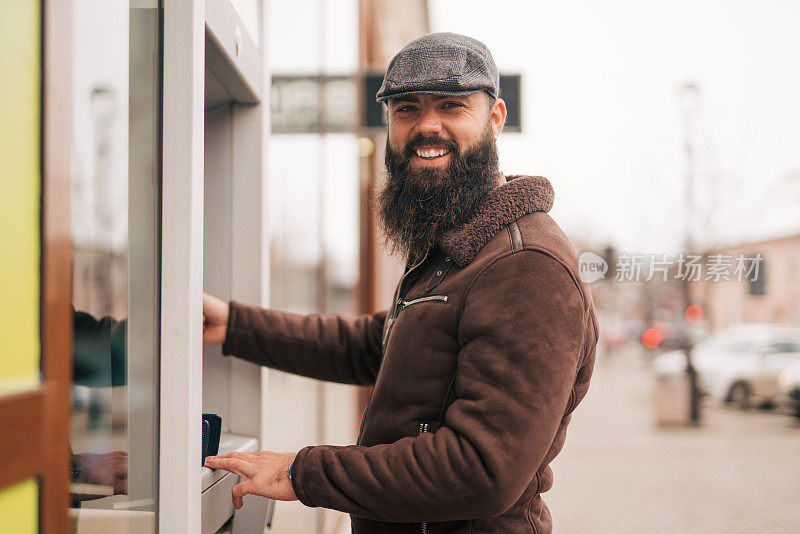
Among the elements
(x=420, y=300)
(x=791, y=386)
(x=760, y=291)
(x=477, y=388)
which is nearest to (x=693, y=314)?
(x=791, y=386)

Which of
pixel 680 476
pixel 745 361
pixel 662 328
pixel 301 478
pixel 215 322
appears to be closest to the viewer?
pixel 301 478

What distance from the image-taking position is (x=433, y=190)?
189 cm

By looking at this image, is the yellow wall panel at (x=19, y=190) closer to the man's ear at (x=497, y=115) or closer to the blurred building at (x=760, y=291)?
the man's ear at (x=497, y=115)

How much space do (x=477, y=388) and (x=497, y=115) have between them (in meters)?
0.88

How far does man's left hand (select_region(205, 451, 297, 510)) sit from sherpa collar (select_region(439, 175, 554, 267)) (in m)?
0.60

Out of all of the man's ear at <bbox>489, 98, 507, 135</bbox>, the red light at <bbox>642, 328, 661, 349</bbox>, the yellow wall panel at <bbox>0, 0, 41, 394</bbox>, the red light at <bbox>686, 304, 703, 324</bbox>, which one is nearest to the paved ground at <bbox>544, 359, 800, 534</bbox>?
the red light at <bbox>686, 304, 703, 324</bbox>

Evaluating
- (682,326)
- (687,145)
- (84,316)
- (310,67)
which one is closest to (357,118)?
(310,67)

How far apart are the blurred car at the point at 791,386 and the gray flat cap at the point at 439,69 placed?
491 inches

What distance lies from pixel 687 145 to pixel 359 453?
1132 centimetres

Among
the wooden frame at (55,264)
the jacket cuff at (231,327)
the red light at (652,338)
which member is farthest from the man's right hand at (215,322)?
the red light at (652,338)

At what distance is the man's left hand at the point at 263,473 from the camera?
62.3 inches

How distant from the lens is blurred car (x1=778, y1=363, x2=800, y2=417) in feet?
40.8

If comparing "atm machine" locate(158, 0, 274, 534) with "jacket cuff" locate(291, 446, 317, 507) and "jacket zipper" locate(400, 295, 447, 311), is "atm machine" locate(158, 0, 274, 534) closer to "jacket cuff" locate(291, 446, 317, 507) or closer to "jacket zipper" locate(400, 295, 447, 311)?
"jacket cuff" locate(291, 446, 317, 507)

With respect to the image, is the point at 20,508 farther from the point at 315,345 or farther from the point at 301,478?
the point at 315,345
